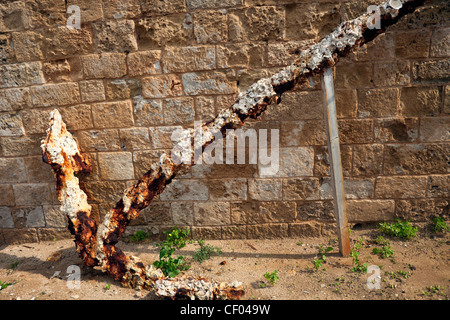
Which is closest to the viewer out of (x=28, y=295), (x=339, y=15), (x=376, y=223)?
(x=28, y=295)

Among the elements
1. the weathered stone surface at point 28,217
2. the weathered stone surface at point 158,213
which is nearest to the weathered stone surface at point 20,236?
the weathered stone surface at point 28,217

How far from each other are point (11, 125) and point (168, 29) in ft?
7.82

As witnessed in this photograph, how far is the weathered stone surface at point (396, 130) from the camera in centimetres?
328

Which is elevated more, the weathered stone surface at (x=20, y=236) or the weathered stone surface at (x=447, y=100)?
the weathered stone surface at (x=447, y=100)

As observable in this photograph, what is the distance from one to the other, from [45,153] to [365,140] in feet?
11.8

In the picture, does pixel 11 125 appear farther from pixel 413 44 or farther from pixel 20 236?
pixel 413 44

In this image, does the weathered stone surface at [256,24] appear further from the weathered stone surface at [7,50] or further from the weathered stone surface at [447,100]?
the weathered stone surface at [7,50]

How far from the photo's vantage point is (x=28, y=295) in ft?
9.24

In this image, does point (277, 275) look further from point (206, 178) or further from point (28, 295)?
point (28, 295)

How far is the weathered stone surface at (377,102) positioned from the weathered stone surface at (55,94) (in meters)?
3.45

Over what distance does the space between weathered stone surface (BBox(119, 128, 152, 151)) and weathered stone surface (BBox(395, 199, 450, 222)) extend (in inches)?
128

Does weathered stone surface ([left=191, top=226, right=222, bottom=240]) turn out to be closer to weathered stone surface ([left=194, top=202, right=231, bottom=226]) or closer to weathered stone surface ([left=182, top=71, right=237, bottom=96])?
weathered stone surface ([left=194, top=202, right=231, bottom=226])

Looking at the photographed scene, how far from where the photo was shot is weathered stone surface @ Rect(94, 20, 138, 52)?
Result: 3.24 metres

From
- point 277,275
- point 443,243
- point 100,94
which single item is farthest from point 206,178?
point 443,243
